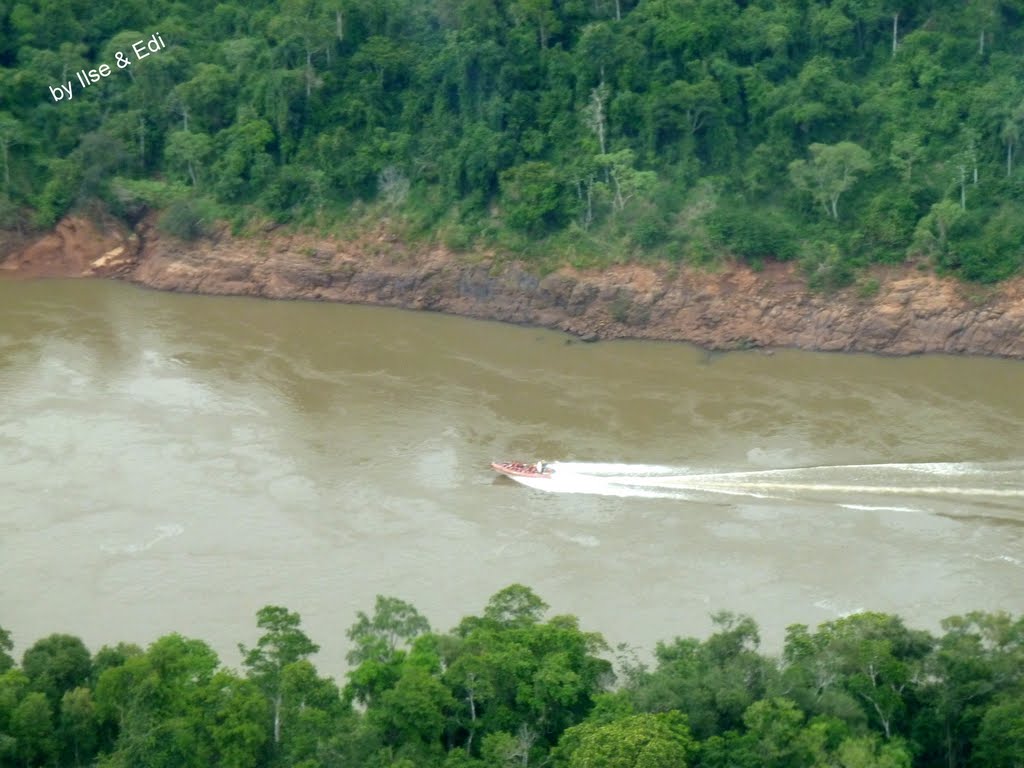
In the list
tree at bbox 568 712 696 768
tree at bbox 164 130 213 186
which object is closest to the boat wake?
tree at bbox 568 712 696 768

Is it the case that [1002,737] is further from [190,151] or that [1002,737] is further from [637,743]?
[190,151]

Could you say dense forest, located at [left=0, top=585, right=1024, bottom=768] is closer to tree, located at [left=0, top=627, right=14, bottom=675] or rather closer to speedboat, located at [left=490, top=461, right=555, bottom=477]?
tree, located at [left=0, top=627, right=14, bottom=675]

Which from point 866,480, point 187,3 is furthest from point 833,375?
point 187,3

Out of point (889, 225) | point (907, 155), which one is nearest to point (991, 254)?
point (889, 225)

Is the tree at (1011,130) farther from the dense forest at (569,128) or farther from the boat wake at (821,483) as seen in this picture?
the boat wake at (821,483)

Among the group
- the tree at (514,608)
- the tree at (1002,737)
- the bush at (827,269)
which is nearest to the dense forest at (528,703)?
the tree at (1002,737)

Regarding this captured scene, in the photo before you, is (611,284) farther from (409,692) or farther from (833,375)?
(409,692)
